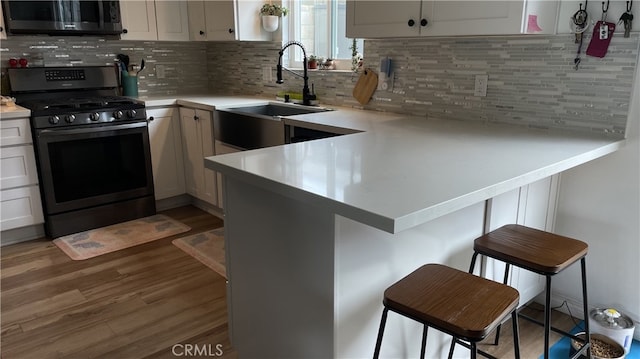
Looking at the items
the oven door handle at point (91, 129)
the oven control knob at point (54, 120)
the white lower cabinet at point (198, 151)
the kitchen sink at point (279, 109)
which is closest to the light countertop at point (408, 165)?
the kitchen sink at point (279, 109)

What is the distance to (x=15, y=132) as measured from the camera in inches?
115

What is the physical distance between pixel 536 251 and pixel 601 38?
3.27 ft

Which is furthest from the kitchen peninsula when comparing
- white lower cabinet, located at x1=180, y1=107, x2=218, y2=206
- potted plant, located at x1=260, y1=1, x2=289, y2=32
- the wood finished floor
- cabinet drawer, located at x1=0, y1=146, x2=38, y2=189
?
cabinet drawer, located at x1=0, y1=146, x2=38, y2=189

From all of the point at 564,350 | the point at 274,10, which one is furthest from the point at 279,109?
the point at 564,350

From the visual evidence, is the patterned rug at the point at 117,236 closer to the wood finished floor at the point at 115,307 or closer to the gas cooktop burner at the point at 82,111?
the wood finished floor at the point at 115,307

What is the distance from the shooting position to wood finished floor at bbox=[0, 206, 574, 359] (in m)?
2.05

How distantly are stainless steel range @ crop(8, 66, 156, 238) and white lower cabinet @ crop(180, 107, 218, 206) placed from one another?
30cm

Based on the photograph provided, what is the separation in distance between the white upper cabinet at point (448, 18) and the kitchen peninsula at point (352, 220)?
1.53ft

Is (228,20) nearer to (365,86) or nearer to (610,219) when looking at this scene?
(365,86)

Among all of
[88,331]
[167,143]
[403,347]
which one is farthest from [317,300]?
[167,143]

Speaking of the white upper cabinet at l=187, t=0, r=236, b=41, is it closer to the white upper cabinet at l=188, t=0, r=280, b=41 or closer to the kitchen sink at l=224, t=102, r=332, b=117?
the white upper cabinet at l=188, t=0, r=280, b=41

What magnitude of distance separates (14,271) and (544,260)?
9.21ft

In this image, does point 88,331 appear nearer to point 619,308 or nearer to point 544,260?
point 544,260

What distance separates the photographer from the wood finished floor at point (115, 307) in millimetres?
2051
